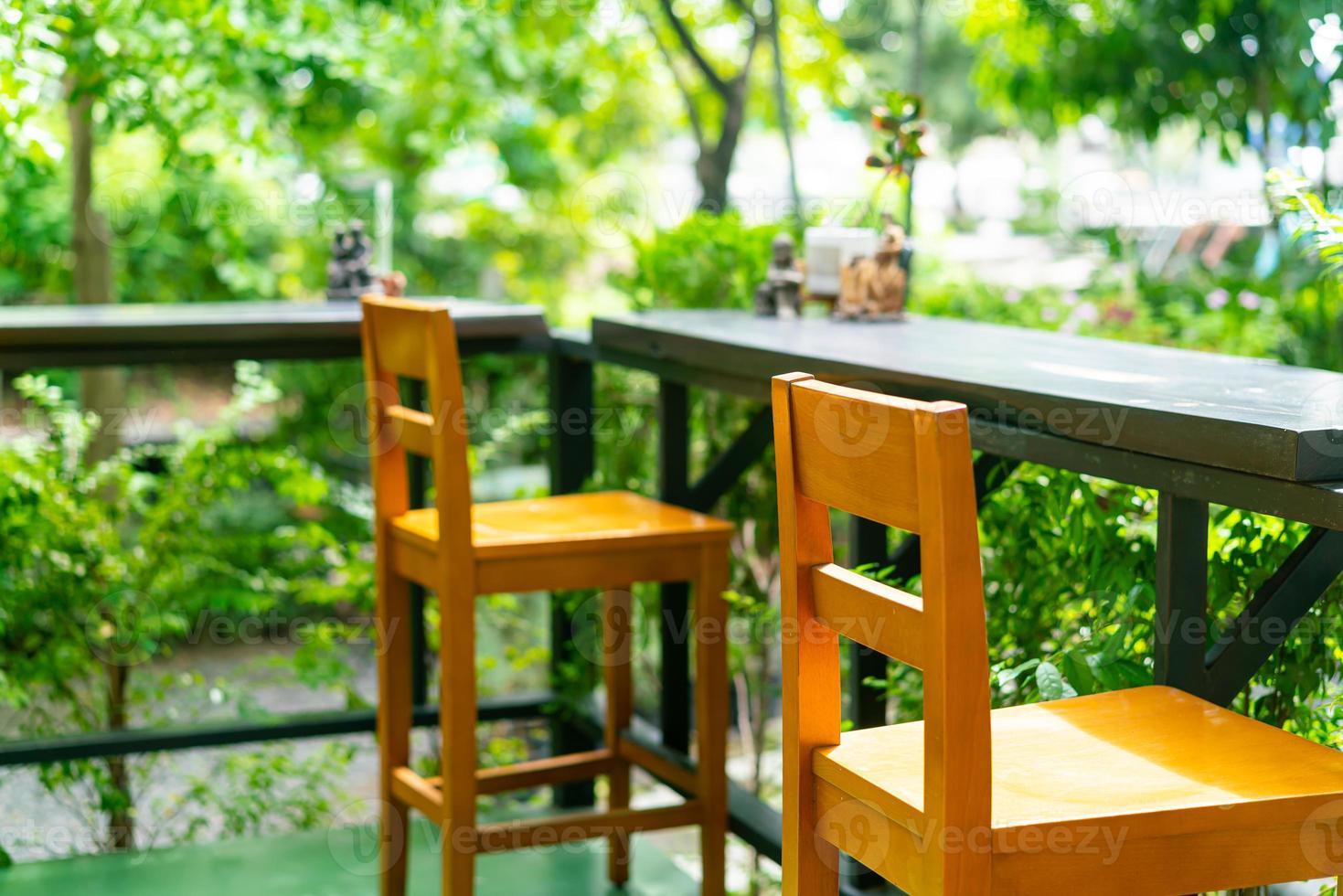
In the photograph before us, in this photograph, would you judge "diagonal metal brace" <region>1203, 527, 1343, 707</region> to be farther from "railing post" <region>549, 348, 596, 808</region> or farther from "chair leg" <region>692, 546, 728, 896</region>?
"railing post" <region>549, 348, 596, 808</region>

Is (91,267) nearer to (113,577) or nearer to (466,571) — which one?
(113,577)

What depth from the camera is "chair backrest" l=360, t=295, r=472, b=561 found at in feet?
6.85

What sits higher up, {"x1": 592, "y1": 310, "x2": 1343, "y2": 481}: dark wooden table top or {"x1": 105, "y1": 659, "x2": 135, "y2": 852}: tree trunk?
{"x1": 592, "y1": 310, "x2": 1343, "y2": 481}: dark wooden table top

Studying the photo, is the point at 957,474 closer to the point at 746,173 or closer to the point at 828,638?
the point at 828,638

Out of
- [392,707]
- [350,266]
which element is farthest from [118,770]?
[350,266]

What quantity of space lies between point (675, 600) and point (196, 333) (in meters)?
1.02

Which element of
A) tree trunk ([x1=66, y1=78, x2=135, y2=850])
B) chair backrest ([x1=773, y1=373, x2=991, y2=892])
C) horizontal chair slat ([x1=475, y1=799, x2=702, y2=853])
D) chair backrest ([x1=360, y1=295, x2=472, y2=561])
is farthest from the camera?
tree trunk ([x1=66, y1=78, x2=135, y2=850])

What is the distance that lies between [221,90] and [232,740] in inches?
74.2

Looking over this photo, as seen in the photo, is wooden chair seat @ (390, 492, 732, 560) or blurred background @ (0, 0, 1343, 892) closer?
wooden chair seat @ (390, 492, 732, 560)

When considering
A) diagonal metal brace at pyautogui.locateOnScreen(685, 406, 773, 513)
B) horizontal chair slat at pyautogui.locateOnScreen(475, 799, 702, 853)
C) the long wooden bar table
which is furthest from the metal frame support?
horizontal chair slat at pyautogui.locateOnScreen(475, 799, 702, 853)

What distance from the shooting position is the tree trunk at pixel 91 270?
4383 mm

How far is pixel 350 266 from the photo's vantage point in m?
3.15

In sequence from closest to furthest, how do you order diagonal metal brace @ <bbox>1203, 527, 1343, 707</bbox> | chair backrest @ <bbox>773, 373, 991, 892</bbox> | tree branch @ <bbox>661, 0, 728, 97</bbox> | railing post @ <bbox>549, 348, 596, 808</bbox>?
1. chair backrest @ <bbox>773, 373, 991, 892</bbox>
2. diagonal metal brace @ <bbox>1203, 527, 1343, 707</bbox>
3. railing post @ <bbox>549, 348, 596, 808</bbox>
4. tree branch @ <bbox>661, 0, 728, 97</bbox>

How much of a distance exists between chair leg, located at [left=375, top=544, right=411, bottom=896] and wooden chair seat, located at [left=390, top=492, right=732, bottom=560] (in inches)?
4.4
